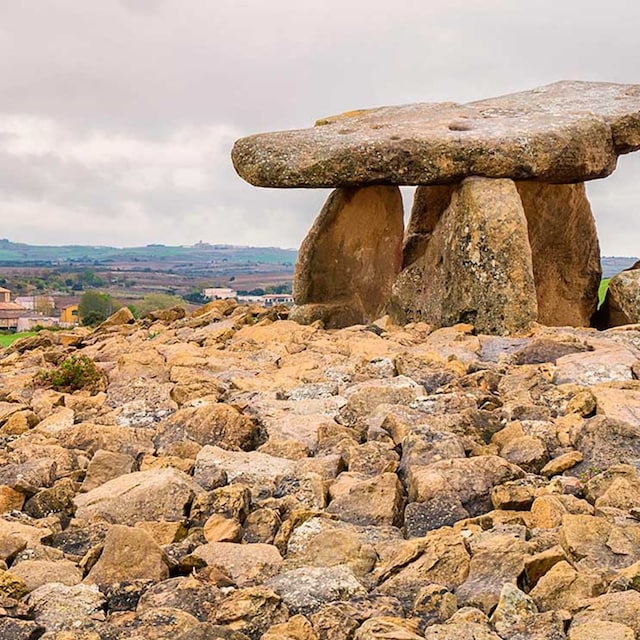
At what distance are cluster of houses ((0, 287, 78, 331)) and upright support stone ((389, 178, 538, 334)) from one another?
15208 mm

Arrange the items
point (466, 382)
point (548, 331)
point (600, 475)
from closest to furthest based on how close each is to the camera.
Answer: point (600, 475)
point (466, 382)
point (548, 331)

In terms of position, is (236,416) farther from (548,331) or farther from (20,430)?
(548,331)

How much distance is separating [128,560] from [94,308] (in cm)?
2008

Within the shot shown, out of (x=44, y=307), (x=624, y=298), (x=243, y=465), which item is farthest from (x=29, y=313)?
(x=243, y=465)

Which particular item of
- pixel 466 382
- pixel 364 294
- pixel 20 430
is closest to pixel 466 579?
pixel 466 382

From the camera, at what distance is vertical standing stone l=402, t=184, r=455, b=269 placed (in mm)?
18516

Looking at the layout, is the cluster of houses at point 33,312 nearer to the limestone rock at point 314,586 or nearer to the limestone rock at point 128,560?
the limestone rock at point 128,560

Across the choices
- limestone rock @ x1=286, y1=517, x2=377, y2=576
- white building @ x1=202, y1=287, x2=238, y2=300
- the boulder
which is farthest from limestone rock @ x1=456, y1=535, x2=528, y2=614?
white building @ x1=202, y1=287, x2=238, y2=300

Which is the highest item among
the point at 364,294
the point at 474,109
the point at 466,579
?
the point at 474,109

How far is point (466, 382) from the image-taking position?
1127 cm

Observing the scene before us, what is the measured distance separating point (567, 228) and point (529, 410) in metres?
9.38

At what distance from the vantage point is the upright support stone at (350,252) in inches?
691

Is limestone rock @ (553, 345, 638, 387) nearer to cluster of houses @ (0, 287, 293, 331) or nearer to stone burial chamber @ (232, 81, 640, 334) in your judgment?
stone burial chamber @ (232, 81, 640, 334)

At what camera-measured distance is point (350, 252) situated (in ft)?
58.3
